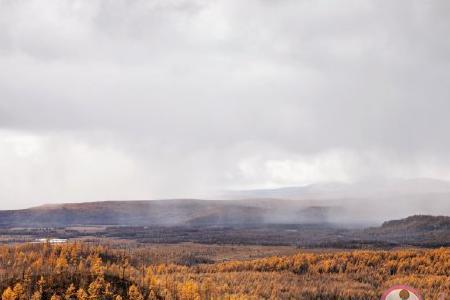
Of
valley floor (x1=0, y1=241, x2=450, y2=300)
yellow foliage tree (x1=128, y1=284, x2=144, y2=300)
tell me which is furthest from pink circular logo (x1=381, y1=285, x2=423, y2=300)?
yellow foliage tree (x1=128, y1=284, x2=144, y2=300)

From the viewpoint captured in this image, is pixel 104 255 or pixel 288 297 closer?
pixel 288 297

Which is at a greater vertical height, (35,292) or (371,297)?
(35,292)

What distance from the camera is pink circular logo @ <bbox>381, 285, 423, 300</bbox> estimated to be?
15.8m

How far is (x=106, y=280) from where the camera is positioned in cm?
2339

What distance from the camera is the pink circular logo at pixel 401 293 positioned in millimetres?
15820

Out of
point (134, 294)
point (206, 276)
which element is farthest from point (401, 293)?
point (206, 276)

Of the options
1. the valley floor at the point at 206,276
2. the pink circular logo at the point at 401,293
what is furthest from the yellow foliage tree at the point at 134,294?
the pink circular logo at the point at 401,293

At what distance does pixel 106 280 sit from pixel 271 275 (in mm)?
15342

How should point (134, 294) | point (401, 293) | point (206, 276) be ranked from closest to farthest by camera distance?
1. point (401, 293)
2. point (134, 294)
3. point (206, 276)

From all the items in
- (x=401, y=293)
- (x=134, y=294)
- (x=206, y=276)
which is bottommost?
(x=206, y=276)

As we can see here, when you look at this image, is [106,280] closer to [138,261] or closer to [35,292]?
[35,292]

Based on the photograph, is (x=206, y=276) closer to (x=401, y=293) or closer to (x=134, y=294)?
(x=134, y=294)

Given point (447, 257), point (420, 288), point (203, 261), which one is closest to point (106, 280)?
point (420, 288)

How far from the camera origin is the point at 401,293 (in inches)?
629
